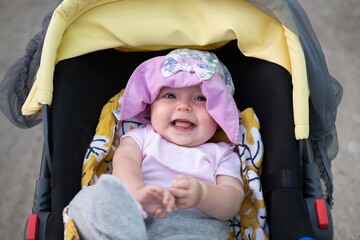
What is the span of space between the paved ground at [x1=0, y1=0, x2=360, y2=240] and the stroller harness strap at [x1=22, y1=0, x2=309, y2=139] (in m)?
0.82

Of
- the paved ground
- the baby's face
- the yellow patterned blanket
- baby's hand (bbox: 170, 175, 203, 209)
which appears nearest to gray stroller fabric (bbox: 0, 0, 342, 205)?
the yellow patterned blanket

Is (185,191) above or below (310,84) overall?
below

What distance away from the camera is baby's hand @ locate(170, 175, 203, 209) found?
3.18 feet

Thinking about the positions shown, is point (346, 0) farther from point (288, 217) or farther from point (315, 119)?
point (288, 217)

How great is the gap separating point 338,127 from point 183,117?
3.86 feet

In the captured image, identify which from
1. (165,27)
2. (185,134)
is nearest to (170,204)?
(185,134)

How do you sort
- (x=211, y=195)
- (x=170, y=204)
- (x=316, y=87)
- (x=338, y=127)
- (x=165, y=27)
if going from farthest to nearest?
(x=338, y=127) < (x=165, y=27) < (x=316, y=87) < (x=211, y=195) < (x=170, y=204)

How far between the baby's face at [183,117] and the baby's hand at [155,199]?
0.29m

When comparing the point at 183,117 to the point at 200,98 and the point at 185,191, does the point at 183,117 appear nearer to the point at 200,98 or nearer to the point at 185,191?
the point at 200,98

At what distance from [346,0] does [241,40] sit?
175cm

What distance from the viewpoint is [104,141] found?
1.23 meters

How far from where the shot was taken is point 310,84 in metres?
1.18

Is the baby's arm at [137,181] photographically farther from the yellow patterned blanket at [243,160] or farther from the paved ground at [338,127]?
the paved ground at [338,127]

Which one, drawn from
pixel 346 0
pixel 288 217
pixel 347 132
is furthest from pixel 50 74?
pixel 346 0
